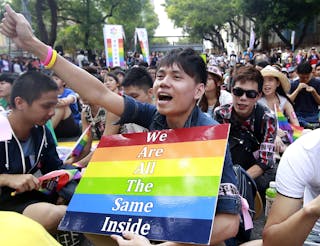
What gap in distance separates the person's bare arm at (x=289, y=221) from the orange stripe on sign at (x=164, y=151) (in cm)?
37

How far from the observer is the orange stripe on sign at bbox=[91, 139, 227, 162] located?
1.56 metres

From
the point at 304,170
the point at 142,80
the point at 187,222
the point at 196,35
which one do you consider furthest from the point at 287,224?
the point at 196,35

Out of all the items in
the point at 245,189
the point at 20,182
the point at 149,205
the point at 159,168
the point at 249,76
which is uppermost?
the point at 249,76

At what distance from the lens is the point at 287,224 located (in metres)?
1.45

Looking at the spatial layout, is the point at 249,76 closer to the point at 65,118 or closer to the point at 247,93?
the point at 247,93

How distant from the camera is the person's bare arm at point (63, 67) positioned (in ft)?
6.06

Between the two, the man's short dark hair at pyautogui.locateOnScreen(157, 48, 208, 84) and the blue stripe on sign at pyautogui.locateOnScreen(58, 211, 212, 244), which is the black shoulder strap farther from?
the blue stripe on sign at pyautogui.locateOnScreen(58, 211, 212, 244)

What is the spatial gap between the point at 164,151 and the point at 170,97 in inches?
10.3

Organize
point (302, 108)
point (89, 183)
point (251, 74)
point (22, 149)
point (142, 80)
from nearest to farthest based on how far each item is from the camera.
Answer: point (89, 183)
point (22, 149)
point (251, 74)
point (142, 80)
point (302, 108)

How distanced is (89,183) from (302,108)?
452 cm

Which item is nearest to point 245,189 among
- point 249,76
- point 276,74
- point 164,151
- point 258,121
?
point 164,151

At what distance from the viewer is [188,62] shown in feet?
5.62

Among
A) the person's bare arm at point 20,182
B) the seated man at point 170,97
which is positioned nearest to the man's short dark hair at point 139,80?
the seated man at point 170,97

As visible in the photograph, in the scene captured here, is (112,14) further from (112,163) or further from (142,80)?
(112,163)
